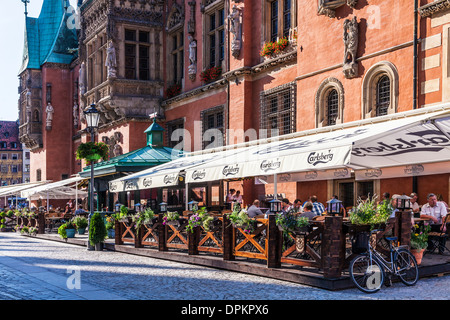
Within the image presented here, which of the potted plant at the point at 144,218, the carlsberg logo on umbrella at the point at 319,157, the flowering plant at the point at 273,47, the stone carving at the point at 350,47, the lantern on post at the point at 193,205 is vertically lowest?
the potted plant at the point at 144,218

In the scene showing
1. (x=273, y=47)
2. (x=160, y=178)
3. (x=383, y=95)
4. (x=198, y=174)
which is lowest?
(x=160, y=178)

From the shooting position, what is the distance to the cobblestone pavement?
9.15 meters

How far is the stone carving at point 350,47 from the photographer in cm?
1722

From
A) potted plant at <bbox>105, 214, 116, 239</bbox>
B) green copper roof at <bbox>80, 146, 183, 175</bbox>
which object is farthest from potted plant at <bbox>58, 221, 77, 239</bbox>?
green copper roof at <bbox>80, 146, 183, 175</bbox>

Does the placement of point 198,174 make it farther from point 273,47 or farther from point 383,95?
point 273,47

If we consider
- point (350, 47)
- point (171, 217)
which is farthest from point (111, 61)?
point (171, 217)

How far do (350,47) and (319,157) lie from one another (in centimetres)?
724

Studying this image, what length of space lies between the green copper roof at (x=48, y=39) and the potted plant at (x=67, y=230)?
2452 centimetres

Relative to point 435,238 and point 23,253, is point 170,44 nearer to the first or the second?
point 23,253

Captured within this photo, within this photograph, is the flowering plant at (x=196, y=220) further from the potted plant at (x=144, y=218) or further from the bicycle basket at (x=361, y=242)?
the bicycle basket at (x=361, y=242)

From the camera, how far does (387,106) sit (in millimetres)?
16719

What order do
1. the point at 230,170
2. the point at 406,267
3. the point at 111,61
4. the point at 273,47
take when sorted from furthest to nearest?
the point at 111,61 → the point at 273,47 → the point at 230,170 → the point at 406,267

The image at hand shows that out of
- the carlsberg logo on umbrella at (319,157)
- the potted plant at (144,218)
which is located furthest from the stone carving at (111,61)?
the carlsberg logo on umbrella at (319,157)

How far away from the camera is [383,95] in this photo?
16.9 metres
